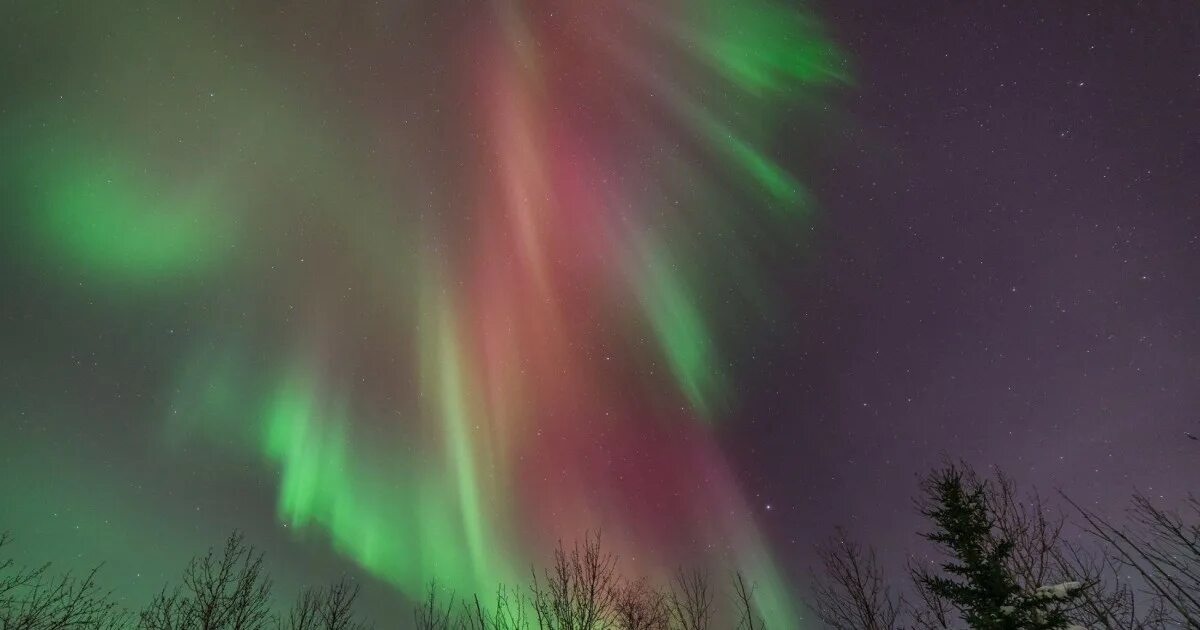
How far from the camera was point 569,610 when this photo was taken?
22.4 m

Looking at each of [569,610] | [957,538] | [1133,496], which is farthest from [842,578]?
[1133,496]

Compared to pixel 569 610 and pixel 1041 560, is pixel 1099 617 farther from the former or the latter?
pixel 569 610

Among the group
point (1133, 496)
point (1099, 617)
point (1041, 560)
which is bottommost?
point (1099, 617)

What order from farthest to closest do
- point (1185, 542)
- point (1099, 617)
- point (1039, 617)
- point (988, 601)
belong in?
point (988, 601) < point (1039, 617) < point (1099, 617) < point (1185, 542)

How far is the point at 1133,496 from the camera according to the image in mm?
8312

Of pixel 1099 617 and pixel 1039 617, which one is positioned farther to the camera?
pixel 1039 617

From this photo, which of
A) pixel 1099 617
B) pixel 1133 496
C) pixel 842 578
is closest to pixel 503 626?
pixel 842 578

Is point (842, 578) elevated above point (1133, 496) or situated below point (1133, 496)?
above

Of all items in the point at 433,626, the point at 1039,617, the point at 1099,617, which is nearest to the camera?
the point at 1099,617

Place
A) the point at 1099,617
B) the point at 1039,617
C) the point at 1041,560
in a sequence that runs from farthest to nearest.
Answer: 1. the point at 1041,560
2. the point at 1039,617
3. the point at 1099,617

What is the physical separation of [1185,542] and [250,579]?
27.8m

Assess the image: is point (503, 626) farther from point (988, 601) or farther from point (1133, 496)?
point (1133, 496)

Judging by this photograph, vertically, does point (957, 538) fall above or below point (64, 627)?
above

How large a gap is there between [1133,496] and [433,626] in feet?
82.5
